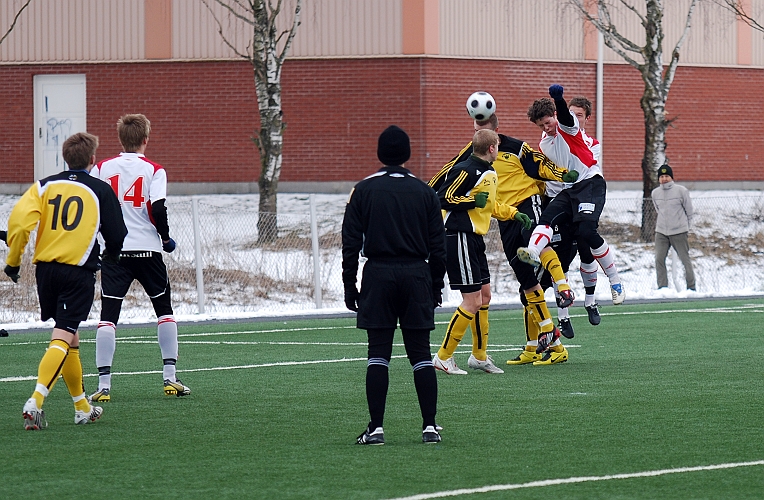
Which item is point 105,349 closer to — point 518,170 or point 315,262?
point 518,170

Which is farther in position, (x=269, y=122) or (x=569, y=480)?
(x=269, y=122)

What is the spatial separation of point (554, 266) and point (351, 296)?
5.20m

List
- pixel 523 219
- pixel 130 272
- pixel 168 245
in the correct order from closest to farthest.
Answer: pixel 168 245 → pixel 130 272 → pixel 523 219

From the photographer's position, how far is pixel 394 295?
304 inches

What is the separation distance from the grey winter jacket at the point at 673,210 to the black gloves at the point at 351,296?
1521cm

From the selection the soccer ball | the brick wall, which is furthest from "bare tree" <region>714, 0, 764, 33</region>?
the soccer ball

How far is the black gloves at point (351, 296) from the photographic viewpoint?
7613 millimetres

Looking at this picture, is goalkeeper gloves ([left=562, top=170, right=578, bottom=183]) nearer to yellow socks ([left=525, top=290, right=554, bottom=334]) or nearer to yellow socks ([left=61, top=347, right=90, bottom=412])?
yellow socks ([left=525, top=290, right=554, bottom=334])

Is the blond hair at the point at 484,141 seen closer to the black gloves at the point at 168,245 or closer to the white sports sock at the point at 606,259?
the black gloves at the point at 168,245

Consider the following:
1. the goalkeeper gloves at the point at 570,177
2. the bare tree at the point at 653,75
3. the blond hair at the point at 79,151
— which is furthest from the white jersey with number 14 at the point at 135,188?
the bare tree at the point at 653,75

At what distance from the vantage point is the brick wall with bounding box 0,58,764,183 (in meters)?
31.3

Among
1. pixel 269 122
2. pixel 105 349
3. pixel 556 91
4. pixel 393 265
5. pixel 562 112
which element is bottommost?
pixel 105 349

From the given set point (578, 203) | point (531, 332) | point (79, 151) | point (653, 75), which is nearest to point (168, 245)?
point (79, 151)

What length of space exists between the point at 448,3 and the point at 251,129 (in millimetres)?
5708
